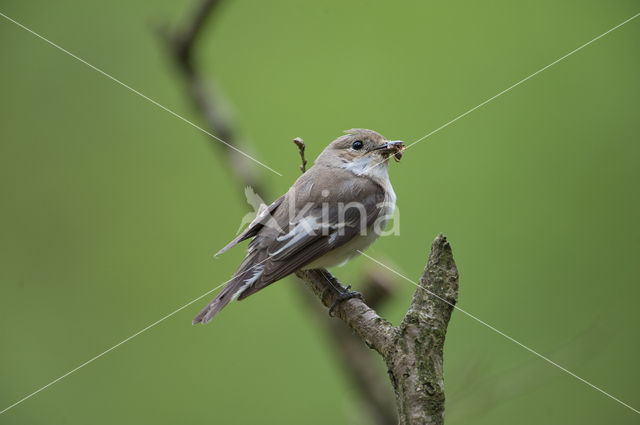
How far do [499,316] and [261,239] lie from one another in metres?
1.58

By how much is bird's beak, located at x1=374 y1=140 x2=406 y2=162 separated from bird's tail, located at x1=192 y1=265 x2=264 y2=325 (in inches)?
38.3

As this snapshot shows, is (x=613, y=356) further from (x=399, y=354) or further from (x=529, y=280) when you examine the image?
(x=399, y=354)

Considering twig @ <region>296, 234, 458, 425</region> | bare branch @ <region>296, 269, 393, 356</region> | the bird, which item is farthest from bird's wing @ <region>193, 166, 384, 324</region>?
twig @ <region>296, 234, 458, 425</region>

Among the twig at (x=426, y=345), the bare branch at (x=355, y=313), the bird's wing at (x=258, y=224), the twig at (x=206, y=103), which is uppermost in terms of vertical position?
the twig at (x=206, y=103)

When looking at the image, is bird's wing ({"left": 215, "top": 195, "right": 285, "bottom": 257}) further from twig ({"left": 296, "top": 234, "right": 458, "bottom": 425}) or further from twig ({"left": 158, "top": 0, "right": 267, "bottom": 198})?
twig ({"left": 296, "top": 234, "right": 458, "bottom": 425})

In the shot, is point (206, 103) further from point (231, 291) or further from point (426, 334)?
point (426, 334)

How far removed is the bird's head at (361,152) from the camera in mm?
2811

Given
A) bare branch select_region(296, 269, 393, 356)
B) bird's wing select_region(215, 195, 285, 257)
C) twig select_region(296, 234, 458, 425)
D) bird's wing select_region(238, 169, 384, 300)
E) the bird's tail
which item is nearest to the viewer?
twig select_region(296, 234, 458, 425)

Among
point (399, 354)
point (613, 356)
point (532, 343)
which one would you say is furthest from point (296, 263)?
point (613, 356)

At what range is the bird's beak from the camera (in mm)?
2783

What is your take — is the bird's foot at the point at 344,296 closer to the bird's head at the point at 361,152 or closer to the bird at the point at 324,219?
the bird at the point at 324,219

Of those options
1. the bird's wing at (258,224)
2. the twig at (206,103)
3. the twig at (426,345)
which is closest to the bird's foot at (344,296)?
the bird's wing at (258,224)

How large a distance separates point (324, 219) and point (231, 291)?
537mm

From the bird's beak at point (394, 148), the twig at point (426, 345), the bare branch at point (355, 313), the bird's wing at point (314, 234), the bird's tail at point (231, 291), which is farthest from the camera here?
the bird's beak at point (394, 148)
